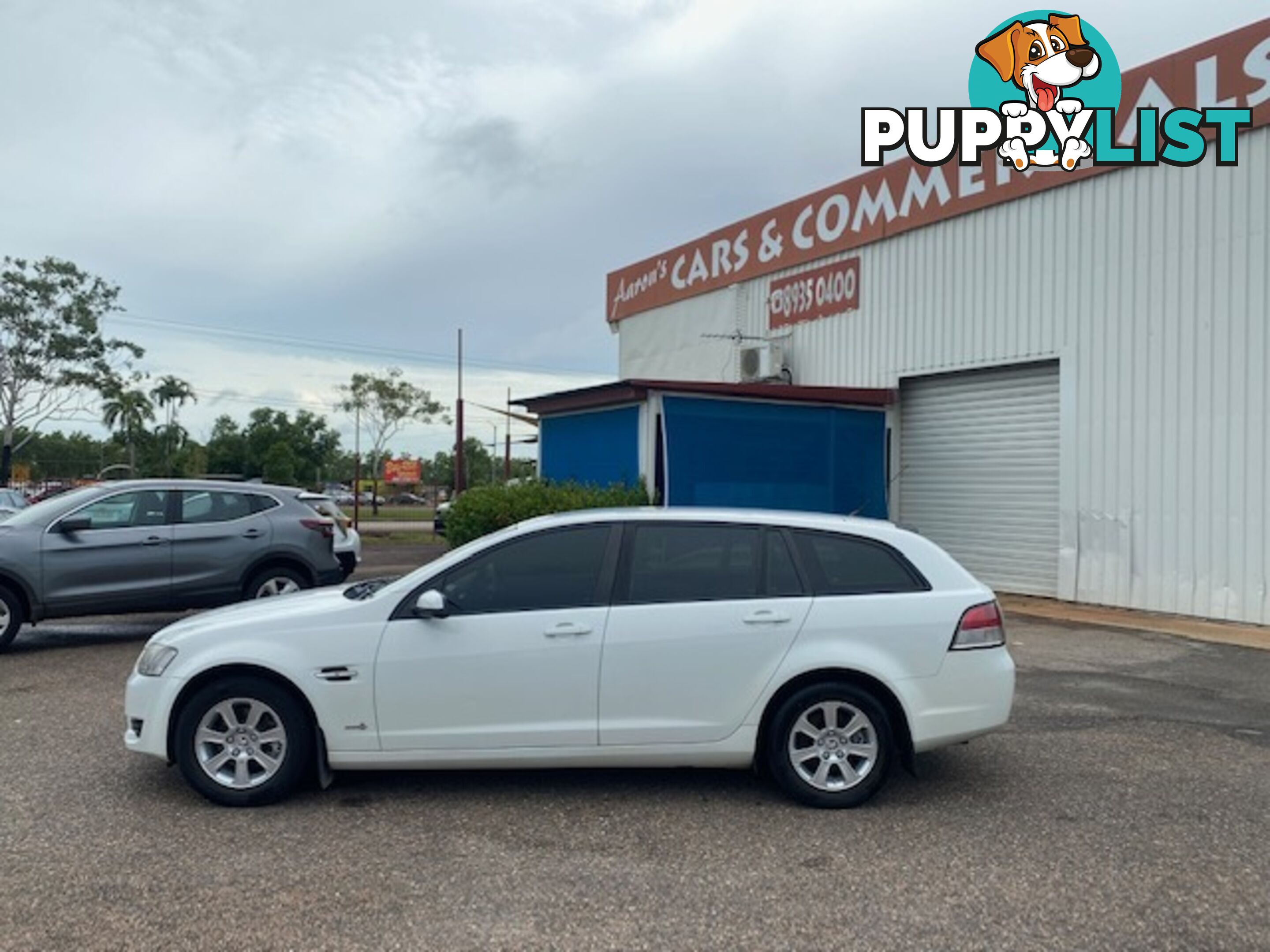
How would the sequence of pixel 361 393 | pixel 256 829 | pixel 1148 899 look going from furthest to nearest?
pixel 361 393 < pixel 256 829 < pixel 1148 899

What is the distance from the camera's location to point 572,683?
16.5 ft

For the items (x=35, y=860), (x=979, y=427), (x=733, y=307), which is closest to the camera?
(x=35, y=860)

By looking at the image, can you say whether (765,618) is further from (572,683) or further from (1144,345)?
(1144,345)

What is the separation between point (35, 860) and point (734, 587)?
345 centimetres

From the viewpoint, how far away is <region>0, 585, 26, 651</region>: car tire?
31.3 ft

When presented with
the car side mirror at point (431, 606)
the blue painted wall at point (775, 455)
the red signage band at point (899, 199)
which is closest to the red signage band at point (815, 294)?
the red signage band at point (899, 199)

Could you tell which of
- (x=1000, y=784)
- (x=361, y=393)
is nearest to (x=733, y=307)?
(x=1000, y=784)

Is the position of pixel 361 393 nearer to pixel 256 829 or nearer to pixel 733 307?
pixel 733 307

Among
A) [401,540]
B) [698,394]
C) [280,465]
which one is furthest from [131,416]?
[698,394]

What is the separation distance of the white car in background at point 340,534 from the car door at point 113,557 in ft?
5.98

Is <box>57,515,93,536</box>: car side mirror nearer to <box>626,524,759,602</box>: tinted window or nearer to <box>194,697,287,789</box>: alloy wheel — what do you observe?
<box>194,697,287,789</box>: alloy wheel

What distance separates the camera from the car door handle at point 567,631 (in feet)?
16.6

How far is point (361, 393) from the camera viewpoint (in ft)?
152

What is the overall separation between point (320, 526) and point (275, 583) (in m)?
0.78
